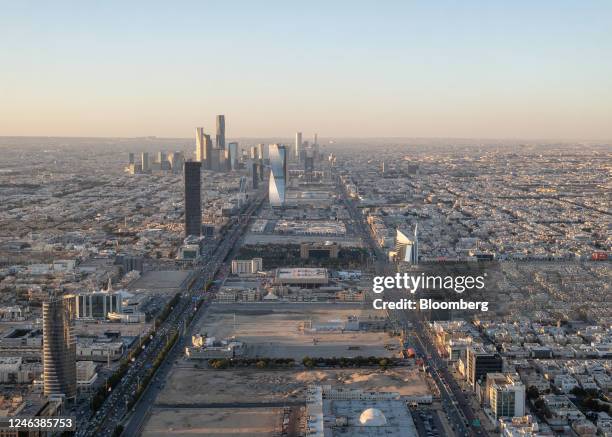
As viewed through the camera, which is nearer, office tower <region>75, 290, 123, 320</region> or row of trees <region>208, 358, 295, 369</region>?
row of trees <region>208, 358, 295, 369</region>

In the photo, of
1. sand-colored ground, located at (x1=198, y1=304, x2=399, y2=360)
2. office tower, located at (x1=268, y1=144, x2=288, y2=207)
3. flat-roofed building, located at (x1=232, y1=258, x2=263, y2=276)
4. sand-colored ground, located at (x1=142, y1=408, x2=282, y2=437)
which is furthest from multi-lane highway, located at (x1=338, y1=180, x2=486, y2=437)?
office tower, located at (x1=268, y1=144, x2=288, y2=207)

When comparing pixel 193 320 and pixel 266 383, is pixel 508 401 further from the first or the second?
pixel 193 320

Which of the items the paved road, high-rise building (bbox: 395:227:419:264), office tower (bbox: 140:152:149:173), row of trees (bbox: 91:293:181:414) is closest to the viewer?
the paved road

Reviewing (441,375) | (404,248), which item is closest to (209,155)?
(404,248)

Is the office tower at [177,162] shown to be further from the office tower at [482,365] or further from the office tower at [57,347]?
the office tower at [482,365]

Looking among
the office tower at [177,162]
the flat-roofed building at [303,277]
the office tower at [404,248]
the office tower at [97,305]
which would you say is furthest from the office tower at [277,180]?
the office tower at [177,162]

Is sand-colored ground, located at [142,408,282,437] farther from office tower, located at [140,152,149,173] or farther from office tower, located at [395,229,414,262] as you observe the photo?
office tower, located at [140,152,149,173]
